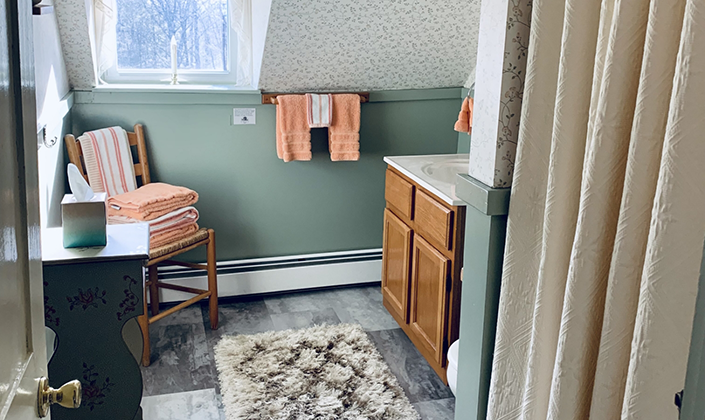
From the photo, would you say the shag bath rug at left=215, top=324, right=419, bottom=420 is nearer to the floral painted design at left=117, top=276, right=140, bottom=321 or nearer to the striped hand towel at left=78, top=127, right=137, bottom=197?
the floral painted design at left=117, top=276, right=140, bottom=321

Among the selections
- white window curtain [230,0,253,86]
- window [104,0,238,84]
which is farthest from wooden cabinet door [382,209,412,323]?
window [104,0,238,84]

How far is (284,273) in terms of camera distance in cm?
363

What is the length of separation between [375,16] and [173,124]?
1113mm

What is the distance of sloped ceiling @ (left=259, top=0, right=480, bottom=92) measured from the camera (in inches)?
116

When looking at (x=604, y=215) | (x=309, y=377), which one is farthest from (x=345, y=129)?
(x=604, y=215)

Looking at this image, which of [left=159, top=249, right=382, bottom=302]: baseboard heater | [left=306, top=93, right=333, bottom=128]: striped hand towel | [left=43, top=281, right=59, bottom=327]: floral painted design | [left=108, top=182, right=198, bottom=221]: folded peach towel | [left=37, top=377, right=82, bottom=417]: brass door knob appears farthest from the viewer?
[left=159, top=249, right=382, bottom=302]: baseboard heater

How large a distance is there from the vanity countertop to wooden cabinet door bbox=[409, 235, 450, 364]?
0.25 meters

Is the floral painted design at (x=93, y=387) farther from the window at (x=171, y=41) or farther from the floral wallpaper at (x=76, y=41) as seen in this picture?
the window at (x=171, y=41)

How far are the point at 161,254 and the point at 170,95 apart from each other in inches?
33.0

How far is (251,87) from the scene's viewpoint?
3398 millimetres

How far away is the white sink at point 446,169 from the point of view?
9.09ft

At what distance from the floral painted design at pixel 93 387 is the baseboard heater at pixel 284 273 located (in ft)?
4.64

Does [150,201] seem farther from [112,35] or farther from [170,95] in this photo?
[112,35]

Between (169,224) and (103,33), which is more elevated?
(103,33)
